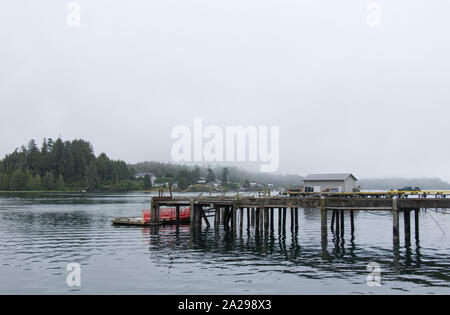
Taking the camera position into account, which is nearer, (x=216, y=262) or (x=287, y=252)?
(x=216, y=262)

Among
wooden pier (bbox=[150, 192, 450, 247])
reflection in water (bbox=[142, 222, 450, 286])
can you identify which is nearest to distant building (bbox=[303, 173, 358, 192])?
wooden pier (bbox=[150, 192, 450, 247])

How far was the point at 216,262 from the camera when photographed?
1179 inches

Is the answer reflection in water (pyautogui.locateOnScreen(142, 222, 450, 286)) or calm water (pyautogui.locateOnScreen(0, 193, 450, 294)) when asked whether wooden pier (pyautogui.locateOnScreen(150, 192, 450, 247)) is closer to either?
reflection in water (pyautogui.locateOnScreen(142, 222, 450, 286))

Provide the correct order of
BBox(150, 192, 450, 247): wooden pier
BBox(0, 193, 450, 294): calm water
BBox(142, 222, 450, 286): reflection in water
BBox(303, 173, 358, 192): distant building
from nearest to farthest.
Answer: BBox(0, 193, 450, 294): calm water, BBox(142, 222, 450, 286): reflection in water, BBox(150, 192, 450, 247): wooden pier, BBox(303, 173, 358, 192): distant building

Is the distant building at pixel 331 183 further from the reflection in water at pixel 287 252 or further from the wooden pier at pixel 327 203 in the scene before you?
the reflection in water at pixel 287 252

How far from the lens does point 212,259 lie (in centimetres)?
3103

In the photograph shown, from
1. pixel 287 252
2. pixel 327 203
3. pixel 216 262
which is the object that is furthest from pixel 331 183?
pixel 216 262

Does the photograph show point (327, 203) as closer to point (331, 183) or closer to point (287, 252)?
point (287, 252)

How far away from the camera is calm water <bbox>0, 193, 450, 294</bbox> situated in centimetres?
2316
